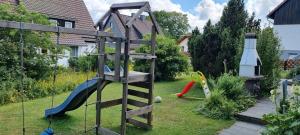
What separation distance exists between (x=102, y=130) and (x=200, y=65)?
19.9 feet

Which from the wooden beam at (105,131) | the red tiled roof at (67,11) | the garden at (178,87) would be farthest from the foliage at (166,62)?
the red tiled roof at (67,11)

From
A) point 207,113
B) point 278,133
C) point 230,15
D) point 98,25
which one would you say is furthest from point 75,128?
point 230,15

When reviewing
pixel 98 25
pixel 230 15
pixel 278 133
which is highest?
pixel 230 15

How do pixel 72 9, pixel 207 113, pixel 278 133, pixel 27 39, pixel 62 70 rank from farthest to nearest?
pixel 72 9
pixel 62 70
pixel 27 39
pixel 207 113
pixel 278 133

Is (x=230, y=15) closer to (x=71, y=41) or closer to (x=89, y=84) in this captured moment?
(x=89, y=84)

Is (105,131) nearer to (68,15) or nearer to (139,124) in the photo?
(139,124)

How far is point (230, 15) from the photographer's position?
1034 cm

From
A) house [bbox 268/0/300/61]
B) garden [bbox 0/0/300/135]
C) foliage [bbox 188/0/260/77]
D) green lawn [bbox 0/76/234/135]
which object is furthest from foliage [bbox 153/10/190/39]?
green lawn [bbox 0/76/234/135]

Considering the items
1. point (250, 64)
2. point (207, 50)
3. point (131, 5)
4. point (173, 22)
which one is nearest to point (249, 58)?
point (250, 64)

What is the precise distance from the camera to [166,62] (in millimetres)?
12617

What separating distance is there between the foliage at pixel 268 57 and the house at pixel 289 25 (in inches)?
568

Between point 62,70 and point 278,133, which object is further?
point 62,70

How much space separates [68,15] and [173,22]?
116 ft

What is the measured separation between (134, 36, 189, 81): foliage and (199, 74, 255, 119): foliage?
5439 mm
